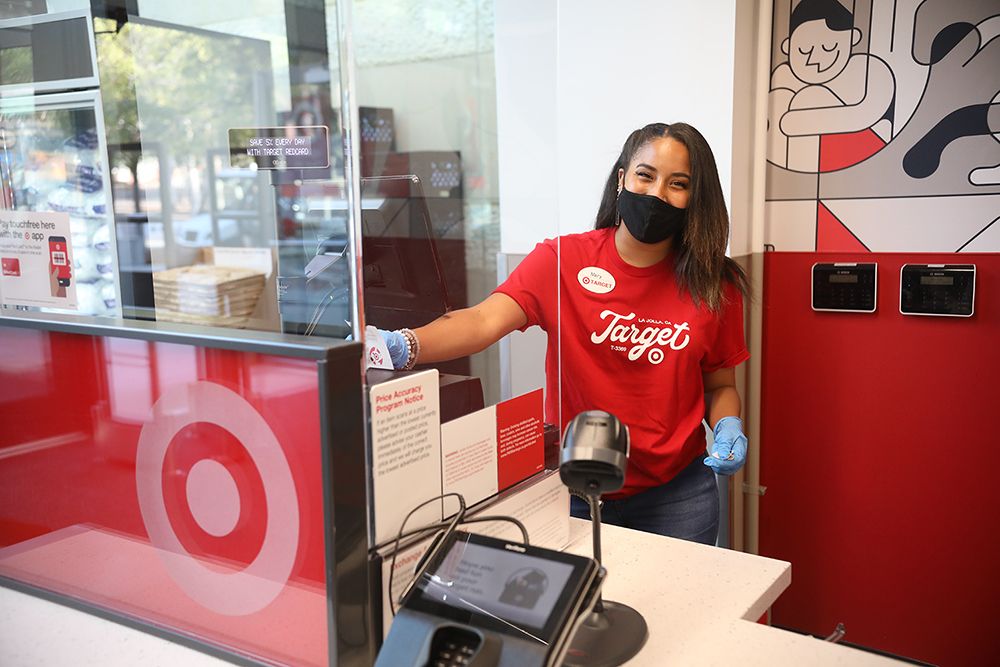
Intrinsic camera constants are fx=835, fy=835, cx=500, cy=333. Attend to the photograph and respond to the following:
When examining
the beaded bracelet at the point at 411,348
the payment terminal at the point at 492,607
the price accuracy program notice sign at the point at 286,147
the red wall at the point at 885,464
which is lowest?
the red wall at the point at 885,464

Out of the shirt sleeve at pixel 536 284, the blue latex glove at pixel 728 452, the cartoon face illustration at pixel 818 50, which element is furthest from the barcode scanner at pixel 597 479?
the cartoon face illustration at pixel 818 50

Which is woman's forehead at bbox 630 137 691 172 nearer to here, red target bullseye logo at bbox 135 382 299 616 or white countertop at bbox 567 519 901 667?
white countertop at bbox 567 519 901 667

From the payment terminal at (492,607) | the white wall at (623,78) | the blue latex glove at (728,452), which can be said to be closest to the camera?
the payment terminal at (492,607)

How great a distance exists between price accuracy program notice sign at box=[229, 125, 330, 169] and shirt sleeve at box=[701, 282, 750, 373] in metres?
1.22

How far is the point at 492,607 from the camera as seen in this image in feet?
3.29

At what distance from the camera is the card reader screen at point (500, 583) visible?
1.00 metres

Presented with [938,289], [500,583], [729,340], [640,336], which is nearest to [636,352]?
[640,336]

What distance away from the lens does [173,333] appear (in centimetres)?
116

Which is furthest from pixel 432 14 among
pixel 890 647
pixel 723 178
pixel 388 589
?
pixel 388 589

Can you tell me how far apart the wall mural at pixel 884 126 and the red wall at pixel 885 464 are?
9 cm

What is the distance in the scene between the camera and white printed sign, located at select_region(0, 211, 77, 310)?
1391mm

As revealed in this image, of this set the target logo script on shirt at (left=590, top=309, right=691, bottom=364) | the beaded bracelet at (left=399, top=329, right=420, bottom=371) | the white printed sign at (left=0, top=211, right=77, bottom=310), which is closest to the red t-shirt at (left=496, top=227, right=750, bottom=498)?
the target logo script on shirt at (left=590, top=309, right=691, bottom=364)

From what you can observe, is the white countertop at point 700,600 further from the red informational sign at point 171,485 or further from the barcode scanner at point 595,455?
the red informational sign at point 171,485

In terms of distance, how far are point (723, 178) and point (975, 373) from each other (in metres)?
0.96
